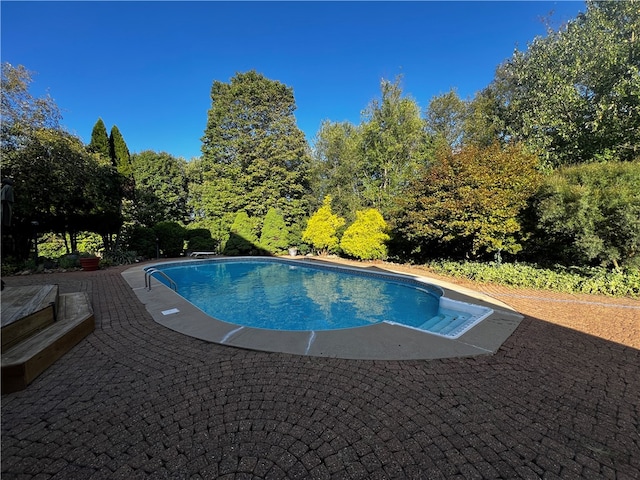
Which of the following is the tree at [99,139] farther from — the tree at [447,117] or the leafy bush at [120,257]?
the tree at [447,117]

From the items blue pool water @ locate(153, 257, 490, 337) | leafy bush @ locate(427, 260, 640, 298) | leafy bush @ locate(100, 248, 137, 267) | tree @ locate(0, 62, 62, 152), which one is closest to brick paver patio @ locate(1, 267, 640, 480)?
blue pool water @ locate(153, 257, 490, 337)

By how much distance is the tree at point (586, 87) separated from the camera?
9.93m

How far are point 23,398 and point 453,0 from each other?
13.4m

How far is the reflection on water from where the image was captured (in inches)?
244

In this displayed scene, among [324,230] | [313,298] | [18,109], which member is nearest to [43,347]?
[313,298]

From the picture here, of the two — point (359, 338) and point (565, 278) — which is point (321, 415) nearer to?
point (359, 338)

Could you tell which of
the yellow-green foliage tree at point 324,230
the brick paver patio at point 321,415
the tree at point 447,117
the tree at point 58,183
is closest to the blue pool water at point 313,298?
the brick paver patio at point 321,415

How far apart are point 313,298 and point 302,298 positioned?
32 centimetres

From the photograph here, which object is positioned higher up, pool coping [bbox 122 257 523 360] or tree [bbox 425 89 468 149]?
tree [bbox 425 89 468 149]

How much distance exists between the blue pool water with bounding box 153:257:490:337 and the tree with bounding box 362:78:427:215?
8.51m

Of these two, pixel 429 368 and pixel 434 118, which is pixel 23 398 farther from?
pixel 434 118

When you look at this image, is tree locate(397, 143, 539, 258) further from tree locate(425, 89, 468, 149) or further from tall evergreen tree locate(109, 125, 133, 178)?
tall evergreen tree locate(109, 125, 133, 178)

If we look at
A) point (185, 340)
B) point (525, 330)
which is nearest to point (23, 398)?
point (185, 340)

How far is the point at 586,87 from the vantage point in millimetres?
11414
